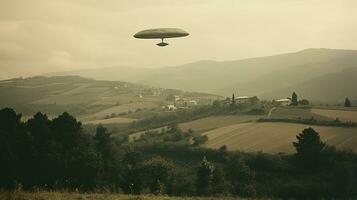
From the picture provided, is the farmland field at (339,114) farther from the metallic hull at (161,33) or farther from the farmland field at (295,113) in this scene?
the metallic hull at (161,33)

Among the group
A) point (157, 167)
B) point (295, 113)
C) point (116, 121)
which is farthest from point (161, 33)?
point (116, 121)

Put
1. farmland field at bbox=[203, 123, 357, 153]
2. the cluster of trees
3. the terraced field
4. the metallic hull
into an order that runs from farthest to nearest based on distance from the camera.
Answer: the terraced field, farmland field at bbox=[203, 123, 357, 153], the metallic hull, the cluster of trees

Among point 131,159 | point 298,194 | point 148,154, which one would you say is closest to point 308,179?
point 298,194

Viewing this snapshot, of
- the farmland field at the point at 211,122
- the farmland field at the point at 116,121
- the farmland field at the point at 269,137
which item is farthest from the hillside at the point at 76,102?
the farmland field at the point at 269,137

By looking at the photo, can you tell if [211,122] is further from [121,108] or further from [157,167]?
[121,108]

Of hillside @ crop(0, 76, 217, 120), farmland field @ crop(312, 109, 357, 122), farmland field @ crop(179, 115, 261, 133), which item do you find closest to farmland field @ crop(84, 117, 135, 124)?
hillside @ crop(0, 76, 217, 120)

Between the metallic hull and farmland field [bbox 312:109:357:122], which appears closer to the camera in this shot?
the metallic hull

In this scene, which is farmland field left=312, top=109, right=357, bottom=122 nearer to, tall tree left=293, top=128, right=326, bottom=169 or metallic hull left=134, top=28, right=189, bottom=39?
tall tree left=293, top=128, right=326, bottom=169
